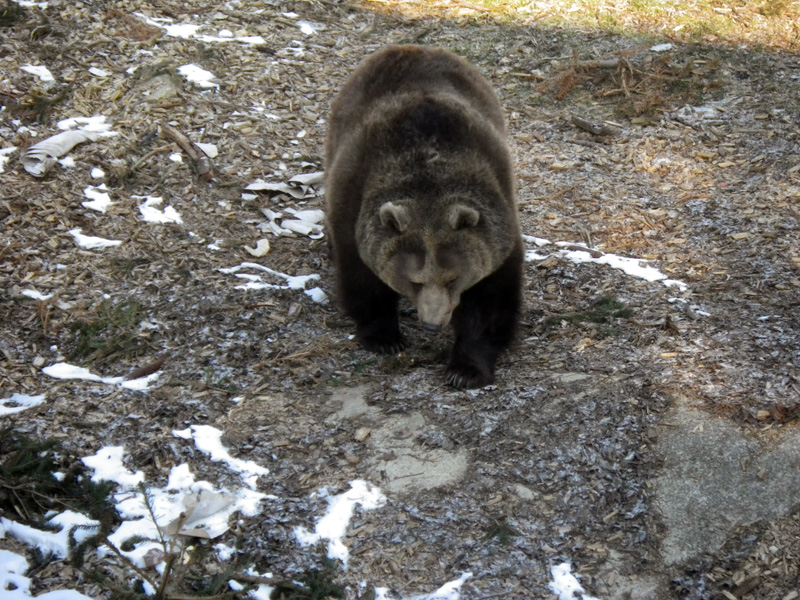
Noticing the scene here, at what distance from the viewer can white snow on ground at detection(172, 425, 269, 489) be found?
4738 millimetres

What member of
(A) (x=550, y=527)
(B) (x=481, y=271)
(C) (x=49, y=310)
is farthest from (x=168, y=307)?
(A) (x=550, y=527)

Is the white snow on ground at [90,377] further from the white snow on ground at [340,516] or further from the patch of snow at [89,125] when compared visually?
the patch of snow at [89,125]

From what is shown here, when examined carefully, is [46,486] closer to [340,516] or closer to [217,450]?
[217,450]

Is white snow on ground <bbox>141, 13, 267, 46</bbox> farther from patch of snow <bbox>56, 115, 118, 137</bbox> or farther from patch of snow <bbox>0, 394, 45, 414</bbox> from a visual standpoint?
patch of snow <bbox>0, 394, 45, 414</bbox>

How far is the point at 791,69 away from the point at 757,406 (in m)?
5.80

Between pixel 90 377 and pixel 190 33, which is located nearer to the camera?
pixel 90 377

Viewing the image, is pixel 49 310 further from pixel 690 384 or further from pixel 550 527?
pixel 690 384

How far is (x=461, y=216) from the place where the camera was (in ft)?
16.8

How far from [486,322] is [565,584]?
2.15m

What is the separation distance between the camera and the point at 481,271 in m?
5.40

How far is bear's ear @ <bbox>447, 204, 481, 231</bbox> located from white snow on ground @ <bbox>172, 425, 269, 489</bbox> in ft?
6.10

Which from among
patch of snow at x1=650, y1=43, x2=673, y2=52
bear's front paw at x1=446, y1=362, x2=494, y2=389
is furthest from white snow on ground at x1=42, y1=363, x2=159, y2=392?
patch of snow at x1=650, y1=43, x2=673, y2=52

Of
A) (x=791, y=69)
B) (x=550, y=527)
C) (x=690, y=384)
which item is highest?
(x=791, y=69)

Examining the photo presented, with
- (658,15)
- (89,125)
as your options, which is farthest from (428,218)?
(658,15)
